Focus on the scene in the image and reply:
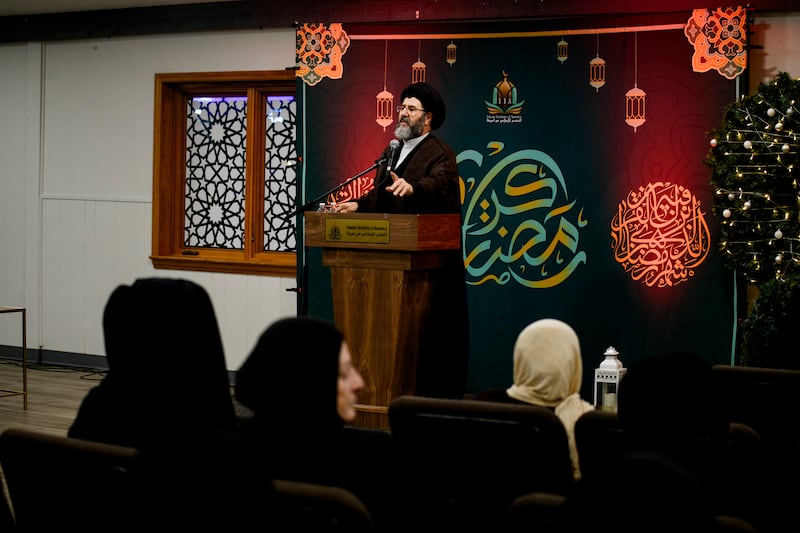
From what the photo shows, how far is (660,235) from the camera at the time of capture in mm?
6473

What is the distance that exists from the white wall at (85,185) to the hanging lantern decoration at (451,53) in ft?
6.12

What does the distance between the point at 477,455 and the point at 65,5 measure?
23.1ft

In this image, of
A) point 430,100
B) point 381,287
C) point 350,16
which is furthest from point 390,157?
point 350,16

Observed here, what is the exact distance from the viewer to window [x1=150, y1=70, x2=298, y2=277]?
7.95m

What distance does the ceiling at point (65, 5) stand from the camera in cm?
813

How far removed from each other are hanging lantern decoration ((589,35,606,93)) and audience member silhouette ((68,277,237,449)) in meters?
4.43

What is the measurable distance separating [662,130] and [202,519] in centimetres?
517

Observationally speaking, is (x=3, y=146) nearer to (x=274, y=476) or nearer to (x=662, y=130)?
(x=662, y=130)

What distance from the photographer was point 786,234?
222 inches

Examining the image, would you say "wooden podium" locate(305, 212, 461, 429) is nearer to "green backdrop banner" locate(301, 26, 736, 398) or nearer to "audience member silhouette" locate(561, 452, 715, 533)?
"green backdrop banner" locate(301, 26, 736, 398)

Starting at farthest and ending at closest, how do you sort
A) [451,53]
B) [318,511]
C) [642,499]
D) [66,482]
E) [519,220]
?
1. [451,53]
2. [519,220]
3. [66,482]
4. [318,511]
5. [642,499]

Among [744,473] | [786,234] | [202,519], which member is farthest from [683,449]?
[786,234]

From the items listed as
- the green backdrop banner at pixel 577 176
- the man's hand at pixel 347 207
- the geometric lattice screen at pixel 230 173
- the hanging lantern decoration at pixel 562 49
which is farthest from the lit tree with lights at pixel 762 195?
the geometric lattice screen at pixel 230 173

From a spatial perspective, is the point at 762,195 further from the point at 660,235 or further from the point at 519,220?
the point at 519,220
